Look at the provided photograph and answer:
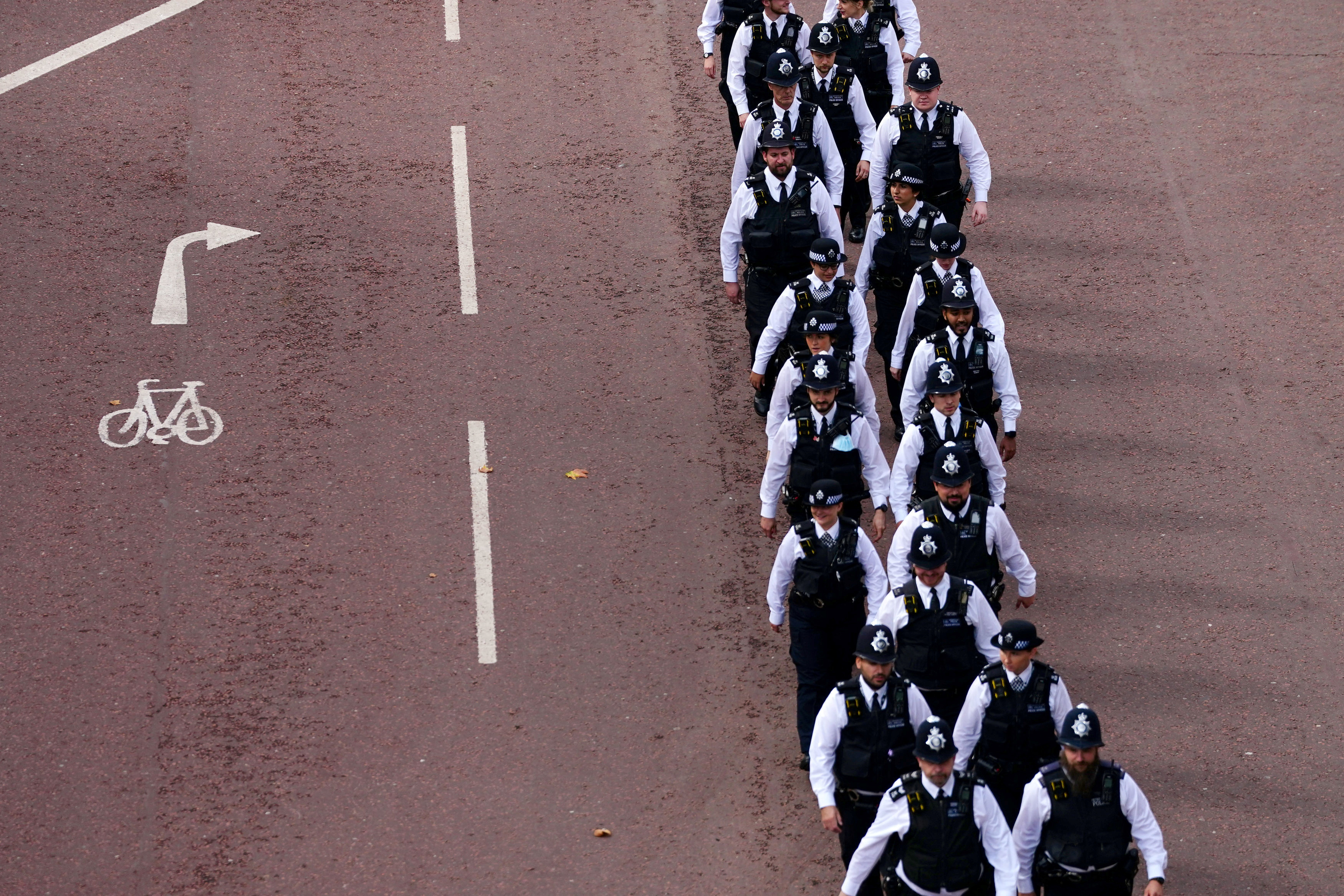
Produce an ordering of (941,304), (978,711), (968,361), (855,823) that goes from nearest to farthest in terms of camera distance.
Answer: (978,711)
(855,823)
(968,361)
(941,304)

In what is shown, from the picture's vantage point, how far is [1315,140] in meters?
18.2

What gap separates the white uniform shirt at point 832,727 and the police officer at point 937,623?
0.61 metres

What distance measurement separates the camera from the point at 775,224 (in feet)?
47.1

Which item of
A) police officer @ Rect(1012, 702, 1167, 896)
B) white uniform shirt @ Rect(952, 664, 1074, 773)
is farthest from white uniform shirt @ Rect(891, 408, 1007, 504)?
police officer @ Rect(1012, 702, 1167, 896)

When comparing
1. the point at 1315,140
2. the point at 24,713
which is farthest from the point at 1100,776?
the point at 1315,140

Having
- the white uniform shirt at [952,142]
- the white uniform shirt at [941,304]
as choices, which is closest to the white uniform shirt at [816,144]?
the white uniform shirt at [952,142]

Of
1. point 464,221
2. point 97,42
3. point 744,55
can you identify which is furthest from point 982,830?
point 97,42

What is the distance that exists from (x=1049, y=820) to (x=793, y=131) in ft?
24.7

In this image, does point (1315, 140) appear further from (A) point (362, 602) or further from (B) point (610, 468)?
(A) point (362, 602)

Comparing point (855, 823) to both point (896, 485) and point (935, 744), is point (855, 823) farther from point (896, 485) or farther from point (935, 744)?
point (896, 485)

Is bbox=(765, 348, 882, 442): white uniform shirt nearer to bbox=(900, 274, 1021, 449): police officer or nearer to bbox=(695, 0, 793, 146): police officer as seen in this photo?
bbox=(900, 274, 1021, 449): police officer

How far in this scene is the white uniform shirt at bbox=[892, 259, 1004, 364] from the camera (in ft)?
44.1

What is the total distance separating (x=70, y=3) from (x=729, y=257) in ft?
33.3

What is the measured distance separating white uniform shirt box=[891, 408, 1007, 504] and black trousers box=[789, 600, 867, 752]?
3.74 feet
